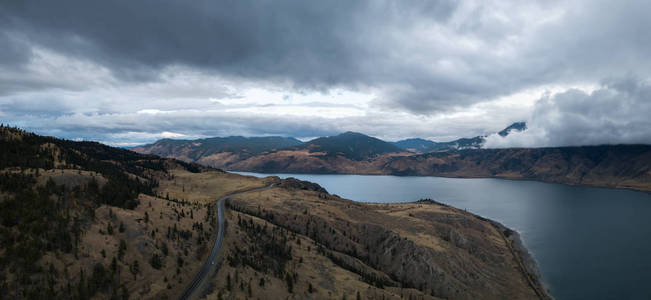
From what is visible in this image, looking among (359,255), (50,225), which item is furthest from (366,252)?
(50,225)

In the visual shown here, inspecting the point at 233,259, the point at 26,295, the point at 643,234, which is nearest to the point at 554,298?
the point at 233,259

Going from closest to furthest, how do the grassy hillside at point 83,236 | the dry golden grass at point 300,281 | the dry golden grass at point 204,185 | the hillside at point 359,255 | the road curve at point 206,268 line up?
the grassy hillside at point 83,236 < the road curve at point 206,268 < the dry golden grass at point 300,281 < the hillside at point 359,255 < the dry golden grass at point 204,185

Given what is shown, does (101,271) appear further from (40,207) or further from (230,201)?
(230,201)

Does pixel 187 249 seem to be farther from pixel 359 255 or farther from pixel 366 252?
pixel 366 252

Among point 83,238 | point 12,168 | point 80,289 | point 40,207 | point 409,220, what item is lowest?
point 409,220

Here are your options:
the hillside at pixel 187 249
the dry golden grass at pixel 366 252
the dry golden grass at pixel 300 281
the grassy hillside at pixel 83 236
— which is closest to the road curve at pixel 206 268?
the hillside at pixel 187 249

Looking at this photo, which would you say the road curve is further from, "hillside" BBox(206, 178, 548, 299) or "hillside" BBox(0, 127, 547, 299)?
"hillside" BBox(206, 178, 548, 299)

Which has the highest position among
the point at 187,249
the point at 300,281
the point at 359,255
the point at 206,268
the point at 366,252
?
the point at 187,249

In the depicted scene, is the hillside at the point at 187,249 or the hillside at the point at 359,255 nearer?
the hillside at the point at 187,249

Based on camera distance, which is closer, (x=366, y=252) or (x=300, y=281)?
(x=300, y=281)

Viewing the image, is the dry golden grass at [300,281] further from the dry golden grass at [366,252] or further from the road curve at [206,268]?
the road curve at [206,268]

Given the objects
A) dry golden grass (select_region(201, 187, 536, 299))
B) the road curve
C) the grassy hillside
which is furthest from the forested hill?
dry golden grass (select_region(201, 187, 536, 299))
